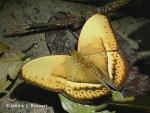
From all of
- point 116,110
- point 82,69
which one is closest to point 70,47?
point 82,69

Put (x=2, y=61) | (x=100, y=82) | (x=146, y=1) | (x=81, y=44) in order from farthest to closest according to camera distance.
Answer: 1. (x=146, y=1)
2. (x=2, y=61)
3. (x=81, y=44)
4. (x=100, y=82)

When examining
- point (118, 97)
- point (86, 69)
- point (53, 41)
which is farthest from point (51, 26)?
point (118, 97)

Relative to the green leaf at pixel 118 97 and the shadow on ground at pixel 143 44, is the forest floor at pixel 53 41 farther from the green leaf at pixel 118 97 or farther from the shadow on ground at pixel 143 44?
the green leaf at pixel 118 97

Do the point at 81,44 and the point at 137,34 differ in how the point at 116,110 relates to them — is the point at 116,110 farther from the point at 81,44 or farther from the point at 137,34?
the point at 137,34

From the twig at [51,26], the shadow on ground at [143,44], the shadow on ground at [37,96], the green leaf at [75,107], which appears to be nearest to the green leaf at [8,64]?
the shadow on ground at [37,96]

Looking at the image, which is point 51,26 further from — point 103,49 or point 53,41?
point 103,49

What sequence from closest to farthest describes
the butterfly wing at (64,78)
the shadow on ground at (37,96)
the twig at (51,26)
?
the butterfly wing at (64,78) < the shadow on ground at (37,96) < the twig at (51,26)

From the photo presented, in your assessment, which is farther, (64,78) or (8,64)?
(8,64)

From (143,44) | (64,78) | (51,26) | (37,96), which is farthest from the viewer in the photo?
(51,26)
